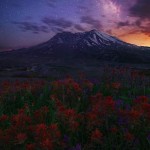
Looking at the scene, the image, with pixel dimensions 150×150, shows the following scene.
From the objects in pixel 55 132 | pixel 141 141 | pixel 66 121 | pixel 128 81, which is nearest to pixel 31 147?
pixel 55 132

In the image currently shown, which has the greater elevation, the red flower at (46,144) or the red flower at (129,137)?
the red flower at (46,144)

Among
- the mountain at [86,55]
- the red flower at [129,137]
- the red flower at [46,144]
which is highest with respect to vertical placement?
the red flower at [46,144]

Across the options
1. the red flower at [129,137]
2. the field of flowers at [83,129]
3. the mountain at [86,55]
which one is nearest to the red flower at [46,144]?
the field of flowers at [83,129]

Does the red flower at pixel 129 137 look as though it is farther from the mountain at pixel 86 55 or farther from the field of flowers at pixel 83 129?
the mountain at pixel 86 55

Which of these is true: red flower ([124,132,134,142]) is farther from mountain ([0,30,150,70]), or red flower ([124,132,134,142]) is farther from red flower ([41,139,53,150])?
mountain ([0,30,150,70])

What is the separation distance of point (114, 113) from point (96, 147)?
1.49 ft

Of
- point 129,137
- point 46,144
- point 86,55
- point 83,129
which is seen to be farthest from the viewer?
point 86,55

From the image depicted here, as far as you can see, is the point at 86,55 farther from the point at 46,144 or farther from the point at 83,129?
the point at 46,144

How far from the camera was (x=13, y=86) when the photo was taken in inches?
287

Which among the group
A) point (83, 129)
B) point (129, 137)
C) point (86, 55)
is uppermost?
point (129, 137)


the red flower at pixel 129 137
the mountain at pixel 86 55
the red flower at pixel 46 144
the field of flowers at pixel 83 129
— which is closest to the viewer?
the red flower at pixel 46 144

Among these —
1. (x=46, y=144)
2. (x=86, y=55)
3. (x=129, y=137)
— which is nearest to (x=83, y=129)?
(x=129, y=137)

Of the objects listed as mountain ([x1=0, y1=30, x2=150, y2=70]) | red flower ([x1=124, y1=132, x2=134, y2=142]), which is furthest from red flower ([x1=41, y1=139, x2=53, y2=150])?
mountain ([x1=0, y1=30, x2=150, y2=70])

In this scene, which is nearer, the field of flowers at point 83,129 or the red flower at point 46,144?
the red flower at point 46,144
